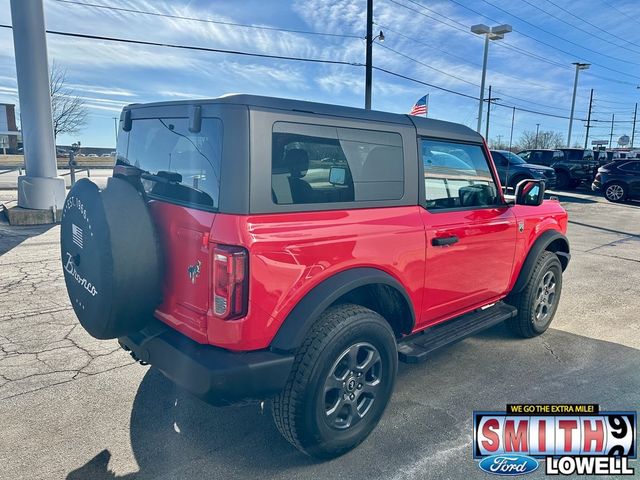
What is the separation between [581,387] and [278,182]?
9.10ft

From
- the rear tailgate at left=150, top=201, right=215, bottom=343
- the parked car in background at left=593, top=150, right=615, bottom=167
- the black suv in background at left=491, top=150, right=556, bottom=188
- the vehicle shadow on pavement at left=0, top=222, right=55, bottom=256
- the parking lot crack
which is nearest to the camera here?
the rear tailgate at left=150, top=201, right=215, bottom=343

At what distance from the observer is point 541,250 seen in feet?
13.2

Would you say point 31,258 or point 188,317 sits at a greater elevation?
point 188,317

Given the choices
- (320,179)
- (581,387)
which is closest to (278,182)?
(320,179)

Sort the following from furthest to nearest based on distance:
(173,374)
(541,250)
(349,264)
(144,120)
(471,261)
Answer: (541,250)
(471,261)
(144,120)
(349,264)
(173,374)

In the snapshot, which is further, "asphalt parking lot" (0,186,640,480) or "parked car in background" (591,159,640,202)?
"parked car in background" (591,159,640,202)

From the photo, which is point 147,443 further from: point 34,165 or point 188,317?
point 34,165

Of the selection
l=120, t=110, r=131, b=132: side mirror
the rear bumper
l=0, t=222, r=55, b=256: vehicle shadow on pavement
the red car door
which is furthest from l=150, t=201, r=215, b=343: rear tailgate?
l=0, t=222, r=55, b=256: vehicle shadow on pavement

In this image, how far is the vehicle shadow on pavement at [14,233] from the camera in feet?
23.6

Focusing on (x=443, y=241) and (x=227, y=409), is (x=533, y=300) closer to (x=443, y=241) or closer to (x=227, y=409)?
(x=443, y=241)

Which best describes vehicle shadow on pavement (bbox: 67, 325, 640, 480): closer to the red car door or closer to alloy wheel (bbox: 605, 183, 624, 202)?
the red car door

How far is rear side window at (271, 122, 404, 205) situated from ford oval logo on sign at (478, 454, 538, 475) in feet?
5.32

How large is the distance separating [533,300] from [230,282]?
311cm

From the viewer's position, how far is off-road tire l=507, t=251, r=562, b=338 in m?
4.07
